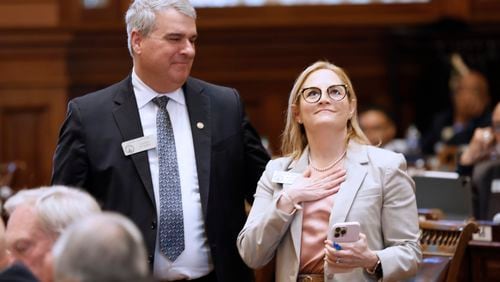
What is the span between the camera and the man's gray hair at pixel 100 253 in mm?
2219

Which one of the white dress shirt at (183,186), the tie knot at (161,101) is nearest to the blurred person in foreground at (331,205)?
the white dress shirt at (183,186)

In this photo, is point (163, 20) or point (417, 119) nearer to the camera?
point (163, 20)

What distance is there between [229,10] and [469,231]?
21.4ft

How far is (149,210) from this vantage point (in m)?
4.04

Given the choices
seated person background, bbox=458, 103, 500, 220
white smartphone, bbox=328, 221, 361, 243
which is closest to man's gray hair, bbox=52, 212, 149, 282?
white smartphone, bbox=328, 221, 361, 243

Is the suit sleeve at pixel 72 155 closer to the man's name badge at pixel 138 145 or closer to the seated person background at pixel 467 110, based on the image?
the man's name badge at pixel 138 145

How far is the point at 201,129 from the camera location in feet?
13.9

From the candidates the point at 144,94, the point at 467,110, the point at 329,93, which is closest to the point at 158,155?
the point at 144,94

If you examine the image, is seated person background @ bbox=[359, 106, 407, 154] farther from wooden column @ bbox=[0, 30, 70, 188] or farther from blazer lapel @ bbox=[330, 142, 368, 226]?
blazer lapel @ bbox=[330, 142, 368, 226]

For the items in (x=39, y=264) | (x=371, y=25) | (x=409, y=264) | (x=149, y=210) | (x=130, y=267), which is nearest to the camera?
(x=130, y=267)

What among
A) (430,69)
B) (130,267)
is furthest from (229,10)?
(130,267)

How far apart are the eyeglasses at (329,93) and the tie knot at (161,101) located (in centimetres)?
61

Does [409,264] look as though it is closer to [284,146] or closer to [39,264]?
[284,146]

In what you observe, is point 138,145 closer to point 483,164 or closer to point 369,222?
point 369,222
